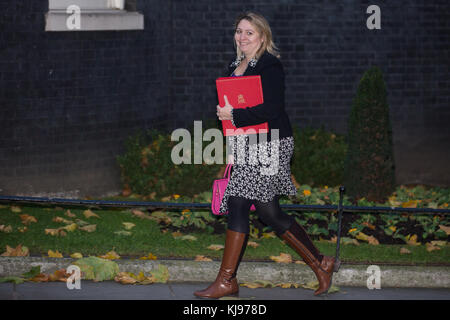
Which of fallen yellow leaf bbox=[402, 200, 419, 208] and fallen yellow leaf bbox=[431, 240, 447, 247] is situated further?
→ fallen yellow leaf bbox=[402, 200, 419, 208]

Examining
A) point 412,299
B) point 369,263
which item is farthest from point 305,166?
point 412,299

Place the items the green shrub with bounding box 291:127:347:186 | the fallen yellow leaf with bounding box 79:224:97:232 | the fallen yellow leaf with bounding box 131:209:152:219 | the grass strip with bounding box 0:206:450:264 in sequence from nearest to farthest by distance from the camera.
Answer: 1. the grass strip with bounding box 0:206:450:264
2. the fallen yellow leaf with bounding box 79:224:97:232
3. the fallen yellow leaf with bounding box 131:209:152:219
4. the green shrub with bounding box 291:127:347:186

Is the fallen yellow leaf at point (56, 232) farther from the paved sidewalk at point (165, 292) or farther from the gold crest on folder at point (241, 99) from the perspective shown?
the gold crest on folder at point (241, 99)

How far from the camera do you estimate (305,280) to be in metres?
7.12

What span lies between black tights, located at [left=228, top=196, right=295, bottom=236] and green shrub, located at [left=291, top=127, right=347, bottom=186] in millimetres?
3963

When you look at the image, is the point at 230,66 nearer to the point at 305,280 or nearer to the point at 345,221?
the point at 305,280

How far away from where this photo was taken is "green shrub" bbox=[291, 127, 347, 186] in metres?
10.6

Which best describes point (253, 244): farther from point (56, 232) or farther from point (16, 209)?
point (16, 209)

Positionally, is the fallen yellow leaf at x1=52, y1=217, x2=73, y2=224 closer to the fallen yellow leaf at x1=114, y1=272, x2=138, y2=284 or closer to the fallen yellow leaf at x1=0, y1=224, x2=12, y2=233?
the fallen yellow leaf at x1=0, y1=224, x2=12, y2=233

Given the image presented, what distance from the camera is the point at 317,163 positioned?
10633mm

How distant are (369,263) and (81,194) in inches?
171

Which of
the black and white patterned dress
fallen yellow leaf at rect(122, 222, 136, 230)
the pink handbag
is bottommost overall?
fallen yellow leaf at rect(122, 222, 136, 230)

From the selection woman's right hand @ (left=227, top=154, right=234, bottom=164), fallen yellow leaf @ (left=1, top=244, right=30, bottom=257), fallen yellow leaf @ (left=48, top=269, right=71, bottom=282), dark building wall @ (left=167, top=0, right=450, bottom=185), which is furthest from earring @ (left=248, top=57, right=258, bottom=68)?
dark building wall @ (left=167, top=0, right=450, bottom=185)

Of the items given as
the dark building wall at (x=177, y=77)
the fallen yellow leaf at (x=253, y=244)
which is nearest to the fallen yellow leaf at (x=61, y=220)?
the dark building wall at (x=177, y=77)
